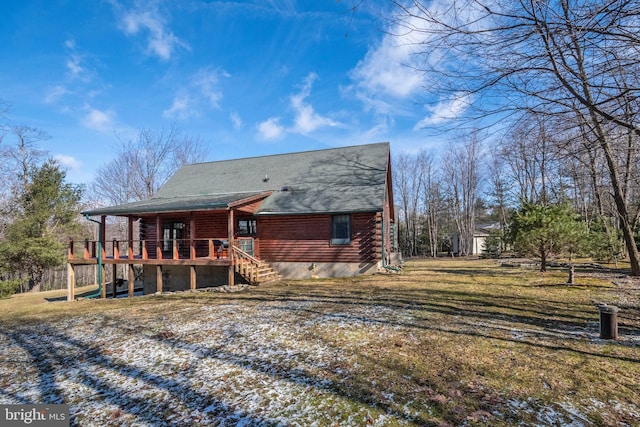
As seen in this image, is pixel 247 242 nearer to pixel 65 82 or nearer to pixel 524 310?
pixel 524 310

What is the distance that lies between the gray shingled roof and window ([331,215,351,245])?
2.32 feet

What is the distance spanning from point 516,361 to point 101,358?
6.40 meters

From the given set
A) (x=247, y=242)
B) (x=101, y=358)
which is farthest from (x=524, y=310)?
(x=247, y=242)

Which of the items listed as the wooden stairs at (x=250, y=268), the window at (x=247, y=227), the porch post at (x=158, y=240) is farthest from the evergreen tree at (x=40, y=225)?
the wooden stairs at (x=250, y=268)

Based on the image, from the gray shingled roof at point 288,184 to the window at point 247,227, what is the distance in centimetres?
107

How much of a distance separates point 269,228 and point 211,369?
34.8ft

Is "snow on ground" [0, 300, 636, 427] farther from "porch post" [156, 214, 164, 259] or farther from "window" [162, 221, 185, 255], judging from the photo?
"window" [162, 221, 185, 255]

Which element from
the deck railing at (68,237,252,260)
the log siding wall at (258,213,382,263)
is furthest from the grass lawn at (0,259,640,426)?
the log siding wall at (258,213,382,263)

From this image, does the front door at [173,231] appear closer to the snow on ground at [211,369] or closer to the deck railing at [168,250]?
the deck railing at [168,250]

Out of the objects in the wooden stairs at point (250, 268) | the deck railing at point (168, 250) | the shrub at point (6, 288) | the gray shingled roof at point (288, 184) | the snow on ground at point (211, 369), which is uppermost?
the gray shingled roof at point (288, 184)

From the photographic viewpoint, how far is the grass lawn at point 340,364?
3.23 metres

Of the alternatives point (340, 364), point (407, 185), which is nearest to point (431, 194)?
point (407, 185)

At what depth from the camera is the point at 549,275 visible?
12281 millimetres

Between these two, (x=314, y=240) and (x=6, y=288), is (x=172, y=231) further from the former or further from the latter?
(x=6, y=288)
